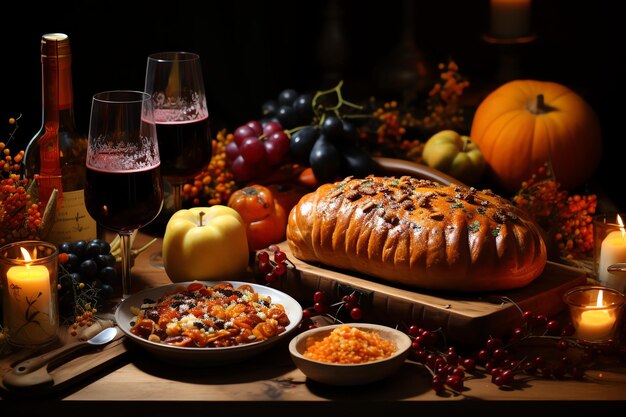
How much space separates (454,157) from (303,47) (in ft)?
4.03

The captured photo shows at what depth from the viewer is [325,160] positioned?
254cm

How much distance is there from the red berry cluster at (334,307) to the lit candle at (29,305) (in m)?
0.53

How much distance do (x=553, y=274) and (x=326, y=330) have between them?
558 mm

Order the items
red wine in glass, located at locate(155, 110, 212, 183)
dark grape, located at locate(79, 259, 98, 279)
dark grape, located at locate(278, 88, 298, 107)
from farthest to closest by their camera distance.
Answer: dark grape, located at locate(278, 88, 298, 107) < red wine in glass, located at locate(155, 110, 212, 183) < dark grape, located at locate(79, 259, 98, 279)

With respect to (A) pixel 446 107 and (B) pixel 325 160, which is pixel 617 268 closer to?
(B) pixel 325 160

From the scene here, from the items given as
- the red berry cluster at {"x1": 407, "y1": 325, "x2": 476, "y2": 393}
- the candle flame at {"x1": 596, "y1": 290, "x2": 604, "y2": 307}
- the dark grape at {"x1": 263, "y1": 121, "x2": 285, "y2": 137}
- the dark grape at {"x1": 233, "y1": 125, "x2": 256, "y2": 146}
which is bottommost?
the red berry cluster at {"x1": 407, "y1": 325, "x2": 476, "y2": 393}

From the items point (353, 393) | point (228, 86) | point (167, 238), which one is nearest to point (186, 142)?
point (167, 238)

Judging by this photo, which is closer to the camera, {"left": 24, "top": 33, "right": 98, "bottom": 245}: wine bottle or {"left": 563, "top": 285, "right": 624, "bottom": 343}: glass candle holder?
{"left": 563, "top": 285, "right": 624, "bottom": 343}: glass candle holder

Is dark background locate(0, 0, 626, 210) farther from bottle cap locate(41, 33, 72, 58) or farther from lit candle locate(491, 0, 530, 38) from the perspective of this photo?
bottle cap locate(41, 33, 72, 58)

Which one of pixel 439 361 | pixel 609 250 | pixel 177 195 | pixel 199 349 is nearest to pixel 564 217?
pixel 609 250

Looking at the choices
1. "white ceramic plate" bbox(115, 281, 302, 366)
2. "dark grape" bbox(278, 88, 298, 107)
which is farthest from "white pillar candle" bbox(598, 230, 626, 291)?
"dark grape" bbox(278, 88, 298, 107)

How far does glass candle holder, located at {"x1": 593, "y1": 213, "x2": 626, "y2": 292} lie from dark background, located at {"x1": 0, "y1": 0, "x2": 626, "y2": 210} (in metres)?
0.78

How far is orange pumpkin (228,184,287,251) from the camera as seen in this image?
2.49 meters

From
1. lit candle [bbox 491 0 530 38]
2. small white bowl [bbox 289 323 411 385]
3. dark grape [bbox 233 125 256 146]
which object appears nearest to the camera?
small white bowl [bbox 289 323 411 385]
